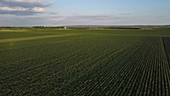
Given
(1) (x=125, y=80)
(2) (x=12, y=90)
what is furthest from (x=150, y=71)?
(2) (x=12, y=90)

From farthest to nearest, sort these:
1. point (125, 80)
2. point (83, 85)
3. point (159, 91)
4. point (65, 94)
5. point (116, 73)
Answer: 1. point (116, 73)
2. point (125, 80)
3. point (83, 85)
4. point (159, 91)
5. point (65, 94)

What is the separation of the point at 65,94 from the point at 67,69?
6.51 metres

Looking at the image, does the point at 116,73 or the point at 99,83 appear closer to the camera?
the point at 99,83

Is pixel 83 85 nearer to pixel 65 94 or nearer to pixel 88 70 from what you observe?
pixel 65 94

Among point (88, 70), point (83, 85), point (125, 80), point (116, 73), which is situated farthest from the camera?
point (88, 70)

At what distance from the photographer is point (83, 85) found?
40.2 ft

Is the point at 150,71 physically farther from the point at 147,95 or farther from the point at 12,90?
the point at 12,90

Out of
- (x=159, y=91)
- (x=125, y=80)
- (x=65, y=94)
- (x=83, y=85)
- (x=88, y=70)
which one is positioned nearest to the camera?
(x=65, y=94)

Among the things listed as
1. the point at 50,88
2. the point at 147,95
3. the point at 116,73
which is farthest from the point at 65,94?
the point at 116,73

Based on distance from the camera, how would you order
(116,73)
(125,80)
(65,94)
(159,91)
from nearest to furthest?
(65,94) → (159,91) → (125,80) → (116,73)

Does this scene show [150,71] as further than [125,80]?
Yes

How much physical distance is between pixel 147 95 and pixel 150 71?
6167mm

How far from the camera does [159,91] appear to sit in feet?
37.0

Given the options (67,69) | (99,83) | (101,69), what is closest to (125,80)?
(99,83)
